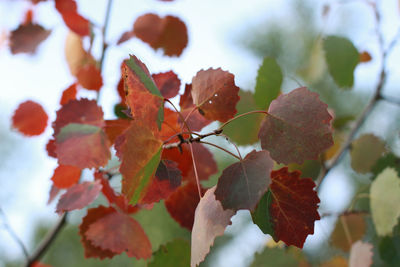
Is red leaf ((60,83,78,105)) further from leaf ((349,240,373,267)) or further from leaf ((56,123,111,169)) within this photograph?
leaf ((349,240,373,267))

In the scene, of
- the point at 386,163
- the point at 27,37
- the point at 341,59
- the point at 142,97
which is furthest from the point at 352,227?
the point at 27,37

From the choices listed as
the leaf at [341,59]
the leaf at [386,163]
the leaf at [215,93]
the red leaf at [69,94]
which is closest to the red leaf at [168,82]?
the leaf at [215,93]

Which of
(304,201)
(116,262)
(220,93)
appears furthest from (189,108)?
(116,262)

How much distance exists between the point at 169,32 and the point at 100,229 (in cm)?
35

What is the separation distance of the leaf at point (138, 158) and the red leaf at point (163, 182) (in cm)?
3

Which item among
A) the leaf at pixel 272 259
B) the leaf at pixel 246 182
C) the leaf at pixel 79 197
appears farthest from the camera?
the leaf at pixel 272 259

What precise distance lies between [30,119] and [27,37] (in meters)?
0.15

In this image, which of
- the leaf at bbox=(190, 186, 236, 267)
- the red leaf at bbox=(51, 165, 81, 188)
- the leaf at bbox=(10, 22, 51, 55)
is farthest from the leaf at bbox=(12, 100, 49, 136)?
the leaf at bbox=(190, 186, 236, 267)

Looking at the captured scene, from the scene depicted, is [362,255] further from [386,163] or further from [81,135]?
[81,135]

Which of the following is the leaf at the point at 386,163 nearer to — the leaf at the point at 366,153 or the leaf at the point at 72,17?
the leaf at the point at 366,153

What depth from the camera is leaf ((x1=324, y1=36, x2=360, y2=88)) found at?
61cm

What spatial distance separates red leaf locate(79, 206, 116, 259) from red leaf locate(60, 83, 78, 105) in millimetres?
168

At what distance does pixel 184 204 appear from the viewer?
0.48 meters

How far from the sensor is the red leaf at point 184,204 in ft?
1.56
